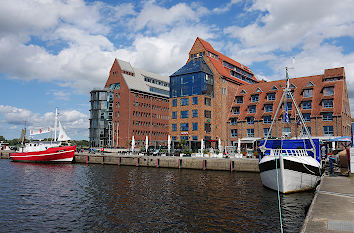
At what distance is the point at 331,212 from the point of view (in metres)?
13.4

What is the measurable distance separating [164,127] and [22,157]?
5343 centimetres

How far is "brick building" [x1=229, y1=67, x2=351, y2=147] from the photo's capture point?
60.2 metres

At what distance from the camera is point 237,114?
74.3 meters

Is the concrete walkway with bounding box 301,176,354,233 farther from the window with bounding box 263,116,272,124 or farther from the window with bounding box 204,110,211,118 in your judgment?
the window with bounding box 204,110,211,118

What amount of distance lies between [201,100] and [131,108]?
32.5m

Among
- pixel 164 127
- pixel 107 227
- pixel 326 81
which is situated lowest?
pixel 107 227

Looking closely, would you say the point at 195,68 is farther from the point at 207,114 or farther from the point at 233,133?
the point at 233,133

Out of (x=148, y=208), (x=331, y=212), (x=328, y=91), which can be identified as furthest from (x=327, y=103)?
(x=331, y=212)

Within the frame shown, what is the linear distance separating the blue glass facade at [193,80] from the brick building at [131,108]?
891 inches

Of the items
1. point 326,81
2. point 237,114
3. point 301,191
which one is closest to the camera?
point 301,191

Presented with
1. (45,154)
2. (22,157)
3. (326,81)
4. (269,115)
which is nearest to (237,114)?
(269,115)

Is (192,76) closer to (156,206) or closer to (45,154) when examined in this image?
(45,154)

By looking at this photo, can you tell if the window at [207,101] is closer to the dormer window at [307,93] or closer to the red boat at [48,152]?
the dormer window at [307,93]

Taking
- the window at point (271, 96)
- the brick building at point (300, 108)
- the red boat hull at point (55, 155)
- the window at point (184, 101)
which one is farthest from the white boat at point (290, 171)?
the red boat hull at point (55, 155)
